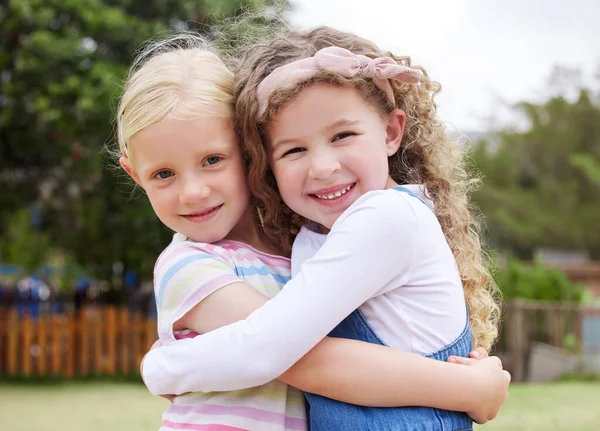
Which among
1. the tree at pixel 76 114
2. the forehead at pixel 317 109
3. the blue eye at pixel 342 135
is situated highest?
the forehead at pixel 317 109

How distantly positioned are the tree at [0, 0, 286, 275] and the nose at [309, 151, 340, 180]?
8299mm

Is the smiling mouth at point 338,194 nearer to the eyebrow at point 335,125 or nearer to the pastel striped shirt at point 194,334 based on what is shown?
the eyebrow at point 335,125

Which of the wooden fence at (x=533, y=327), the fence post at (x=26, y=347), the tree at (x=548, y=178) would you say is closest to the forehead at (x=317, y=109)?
the fence post at (x=26, y=347)

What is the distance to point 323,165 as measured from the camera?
192 cm

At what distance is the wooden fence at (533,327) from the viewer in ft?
44.3

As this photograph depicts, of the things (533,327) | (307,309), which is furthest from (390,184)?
(533,327)

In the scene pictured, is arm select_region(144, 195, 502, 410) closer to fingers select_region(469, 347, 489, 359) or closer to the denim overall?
the denim overall

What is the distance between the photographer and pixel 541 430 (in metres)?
7.95

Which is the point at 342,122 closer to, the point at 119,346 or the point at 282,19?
the point at 282,19

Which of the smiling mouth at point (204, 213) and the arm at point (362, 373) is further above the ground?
the smiling mouth at point (204, 213)

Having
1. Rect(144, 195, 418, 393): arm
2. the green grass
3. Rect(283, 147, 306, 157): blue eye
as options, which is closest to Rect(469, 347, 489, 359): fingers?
Rect(144, 195, 418, 393): arm

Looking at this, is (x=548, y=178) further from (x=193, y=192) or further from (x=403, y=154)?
(x=193, y=192)

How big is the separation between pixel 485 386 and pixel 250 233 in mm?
761

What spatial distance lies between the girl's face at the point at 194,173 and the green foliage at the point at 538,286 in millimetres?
12957
